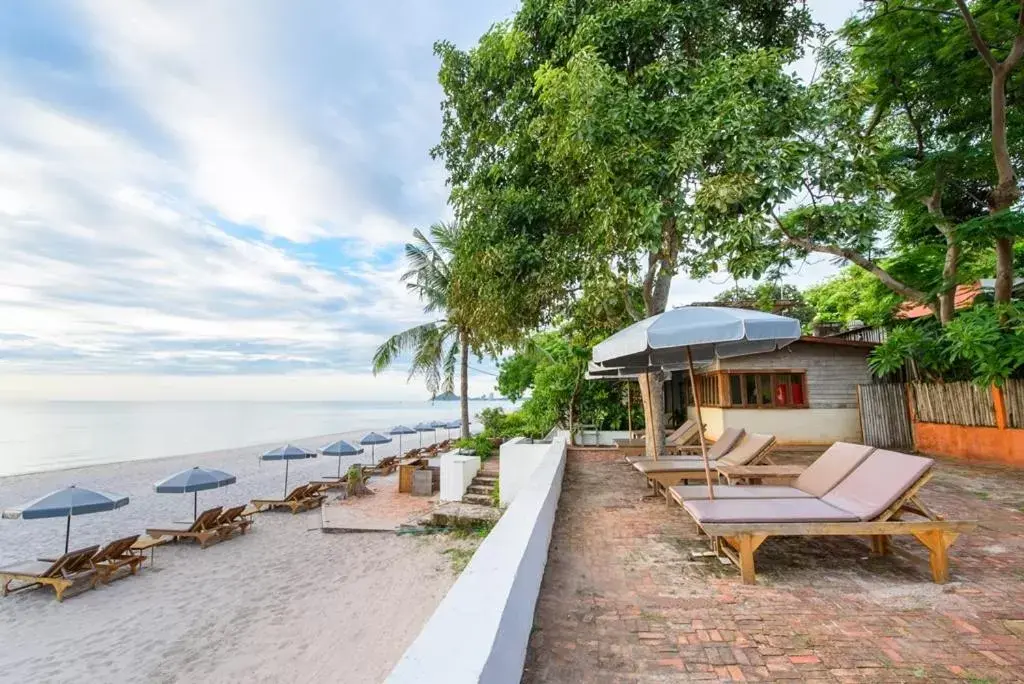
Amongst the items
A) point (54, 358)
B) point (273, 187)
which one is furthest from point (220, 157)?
point (54, 358)

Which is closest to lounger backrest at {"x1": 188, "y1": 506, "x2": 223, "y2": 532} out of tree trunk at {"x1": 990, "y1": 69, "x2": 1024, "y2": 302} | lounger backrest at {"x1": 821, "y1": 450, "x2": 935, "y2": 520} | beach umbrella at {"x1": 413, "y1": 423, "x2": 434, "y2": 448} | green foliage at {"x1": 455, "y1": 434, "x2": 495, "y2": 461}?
green foliage at {"x1": 455, "y1": 434, "x2": 495, "y2": 461}

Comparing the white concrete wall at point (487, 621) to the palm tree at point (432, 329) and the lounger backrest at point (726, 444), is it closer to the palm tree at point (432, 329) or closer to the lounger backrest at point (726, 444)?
the lounger backrest at point (726, 444)

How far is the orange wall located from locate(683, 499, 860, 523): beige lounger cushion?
9.45 m

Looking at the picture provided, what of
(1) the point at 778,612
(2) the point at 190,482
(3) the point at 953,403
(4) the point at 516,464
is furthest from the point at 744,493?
(2) the point at 190,482

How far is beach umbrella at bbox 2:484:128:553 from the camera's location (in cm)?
987

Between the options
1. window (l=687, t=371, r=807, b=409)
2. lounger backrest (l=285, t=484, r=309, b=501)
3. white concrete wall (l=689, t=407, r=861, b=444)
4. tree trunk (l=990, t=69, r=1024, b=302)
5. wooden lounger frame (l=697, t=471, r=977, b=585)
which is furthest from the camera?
lounger backrest (l=285, t=484, r=309, b=501)

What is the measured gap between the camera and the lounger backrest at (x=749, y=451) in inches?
267

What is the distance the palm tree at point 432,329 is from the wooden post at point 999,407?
16.4m

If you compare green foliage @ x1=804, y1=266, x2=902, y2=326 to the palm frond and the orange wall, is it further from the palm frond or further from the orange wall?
the palm frond

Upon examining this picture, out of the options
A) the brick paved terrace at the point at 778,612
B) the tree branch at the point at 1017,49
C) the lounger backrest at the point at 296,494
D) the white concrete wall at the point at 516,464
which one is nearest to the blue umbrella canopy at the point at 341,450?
the lounger backrest at the point at 296,494

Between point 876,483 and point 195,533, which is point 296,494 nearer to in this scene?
point 195,533

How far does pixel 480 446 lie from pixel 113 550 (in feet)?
34.4

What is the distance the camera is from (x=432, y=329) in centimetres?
2109

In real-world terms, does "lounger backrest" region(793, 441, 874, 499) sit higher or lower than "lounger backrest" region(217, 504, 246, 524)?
higher
